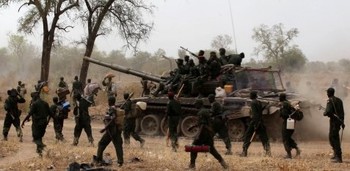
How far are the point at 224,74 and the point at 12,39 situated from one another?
61422 mm

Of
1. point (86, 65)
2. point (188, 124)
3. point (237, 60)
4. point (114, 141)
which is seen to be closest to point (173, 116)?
point (114, 141)

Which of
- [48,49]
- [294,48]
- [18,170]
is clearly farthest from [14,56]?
[18,170]

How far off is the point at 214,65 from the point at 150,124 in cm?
330

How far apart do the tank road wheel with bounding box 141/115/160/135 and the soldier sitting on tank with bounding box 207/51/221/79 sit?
260 cm

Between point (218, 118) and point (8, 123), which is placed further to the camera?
point (8, 123)

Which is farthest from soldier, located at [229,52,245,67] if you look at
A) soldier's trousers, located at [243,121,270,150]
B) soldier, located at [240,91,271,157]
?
soldier's trousers, located at [243,121,270,150]

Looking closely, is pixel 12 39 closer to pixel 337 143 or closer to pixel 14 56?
pixel 14 56

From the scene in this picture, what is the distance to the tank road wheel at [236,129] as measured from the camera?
17.4 m

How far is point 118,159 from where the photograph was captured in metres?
11.9

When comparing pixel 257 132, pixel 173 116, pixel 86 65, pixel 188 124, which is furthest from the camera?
pixel 86 65

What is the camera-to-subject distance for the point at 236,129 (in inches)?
688

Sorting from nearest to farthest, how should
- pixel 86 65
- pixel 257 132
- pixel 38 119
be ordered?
pixel 38 119 → pixel 257 132 → pixel 86 65

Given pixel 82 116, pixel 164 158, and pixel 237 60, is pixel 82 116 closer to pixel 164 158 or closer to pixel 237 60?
pixel 164 158

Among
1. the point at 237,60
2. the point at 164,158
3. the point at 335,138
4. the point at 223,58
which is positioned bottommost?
the point at 164,158
